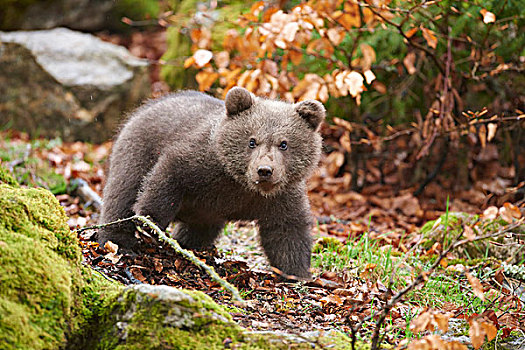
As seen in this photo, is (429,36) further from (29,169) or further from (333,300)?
(29,169)

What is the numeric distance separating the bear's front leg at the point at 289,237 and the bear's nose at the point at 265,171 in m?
0.58

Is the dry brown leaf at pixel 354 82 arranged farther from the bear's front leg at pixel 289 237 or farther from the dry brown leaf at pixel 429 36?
the bear's front leg at pixel 289 237

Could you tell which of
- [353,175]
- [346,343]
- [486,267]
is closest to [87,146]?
[353,175]

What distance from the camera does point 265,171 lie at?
13.6 feet

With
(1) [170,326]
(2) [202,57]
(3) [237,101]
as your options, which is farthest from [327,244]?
(1) [170,326]

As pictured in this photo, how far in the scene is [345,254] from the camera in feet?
17.5

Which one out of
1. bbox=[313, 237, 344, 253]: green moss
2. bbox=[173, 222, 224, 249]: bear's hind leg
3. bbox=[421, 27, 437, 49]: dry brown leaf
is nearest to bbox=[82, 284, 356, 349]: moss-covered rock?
bbox=[173, 222, 224, 249]: bear's hind leg

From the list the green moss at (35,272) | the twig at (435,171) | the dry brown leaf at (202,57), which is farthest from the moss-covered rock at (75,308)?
the twig at (435,171)

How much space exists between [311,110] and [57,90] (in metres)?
6.98

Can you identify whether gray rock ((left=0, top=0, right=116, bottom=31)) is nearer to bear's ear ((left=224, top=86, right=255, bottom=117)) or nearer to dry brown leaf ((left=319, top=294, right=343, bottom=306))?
bear's ear ((left=224, top=86, right=255, bottom=117))

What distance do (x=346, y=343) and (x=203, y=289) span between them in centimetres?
120

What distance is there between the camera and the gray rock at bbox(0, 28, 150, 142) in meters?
10.0

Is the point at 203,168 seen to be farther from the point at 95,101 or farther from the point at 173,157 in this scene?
the point at 95,101

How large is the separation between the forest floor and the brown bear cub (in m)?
0.35
